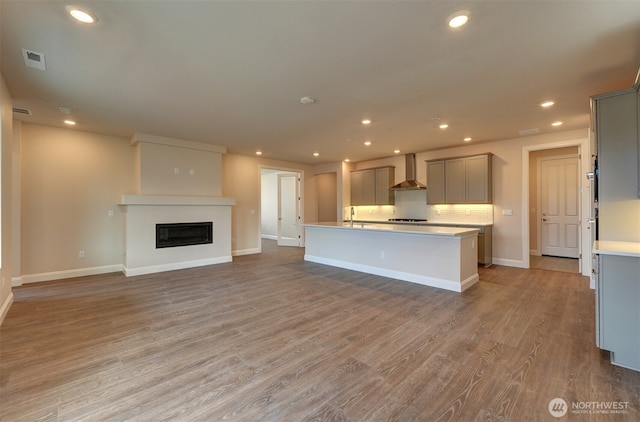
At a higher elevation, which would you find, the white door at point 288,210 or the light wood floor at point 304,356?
the white door at point 288,210

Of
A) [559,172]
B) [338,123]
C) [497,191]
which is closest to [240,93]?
[338,123]

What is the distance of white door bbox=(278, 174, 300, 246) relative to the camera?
8711 millimetres

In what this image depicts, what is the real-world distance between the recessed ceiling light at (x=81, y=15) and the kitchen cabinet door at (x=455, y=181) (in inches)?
240

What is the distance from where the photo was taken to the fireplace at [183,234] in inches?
209

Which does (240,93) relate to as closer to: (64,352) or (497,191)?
(64,352)

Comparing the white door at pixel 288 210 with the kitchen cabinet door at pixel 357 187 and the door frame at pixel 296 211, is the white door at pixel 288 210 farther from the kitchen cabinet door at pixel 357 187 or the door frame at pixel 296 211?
the kitchen cabinet door at pixel 357 187

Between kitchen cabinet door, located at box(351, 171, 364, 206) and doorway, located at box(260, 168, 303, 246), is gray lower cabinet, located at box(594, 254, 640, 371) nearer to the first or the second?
kitchen cabinet door, located at box(351, 171, 364, 206)

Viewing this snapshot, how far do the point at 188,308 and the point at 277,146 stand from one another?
386 cm

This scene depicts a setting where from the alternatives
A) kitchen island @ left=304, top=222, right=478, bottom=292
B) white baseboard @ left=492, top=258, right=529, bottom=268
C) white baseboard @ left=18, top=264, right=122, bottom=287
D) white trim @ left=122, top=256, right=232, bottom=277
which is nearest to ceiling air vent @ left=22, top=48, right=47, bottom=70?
white trim @ left=122, top=256, right=232, bottom=277

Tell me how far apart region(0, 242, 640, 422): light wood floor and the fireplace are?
148cm

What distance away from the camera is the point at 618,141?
8.03 feet
